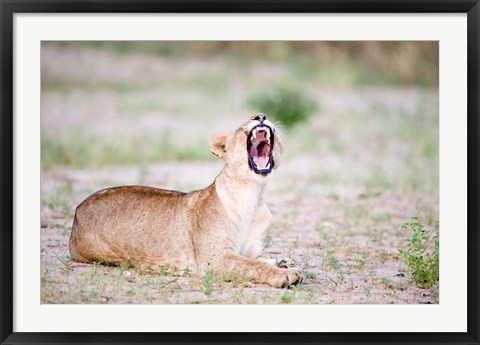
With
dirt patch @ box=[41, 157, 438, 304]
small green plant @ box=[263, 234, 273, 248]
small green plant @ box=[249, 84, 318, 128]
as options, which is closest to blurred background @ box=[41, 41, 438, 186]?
small green plant @ box=[249, 84, 318, 128]

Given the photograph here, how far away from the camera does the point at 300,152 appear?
1430 cm

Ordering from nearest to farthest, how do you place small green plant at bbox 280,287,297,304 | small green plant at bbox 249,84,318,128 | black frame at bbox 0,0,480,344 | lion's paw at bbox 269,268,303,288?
black frame at bbox 0,0,480,344
small green plant at bbox 280,287,297,304
lion's paw at bbox 269,268,303,288
small green plant at bbox 249,84,318,128

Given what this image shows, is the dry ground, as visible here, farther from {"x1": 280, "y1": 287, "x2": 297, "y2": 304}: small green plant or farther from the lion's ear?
the lion's ear

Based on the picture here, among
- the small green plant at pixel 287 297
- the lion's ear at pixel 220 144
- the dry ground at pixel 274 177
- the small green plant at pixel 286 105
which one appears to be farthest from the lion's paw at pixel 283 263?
the small green plant at pixel 286 105

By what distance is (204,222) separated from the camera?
7738 mm

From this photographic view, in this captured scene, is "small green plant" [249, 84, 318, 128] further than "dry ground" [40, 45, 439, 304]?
Yes

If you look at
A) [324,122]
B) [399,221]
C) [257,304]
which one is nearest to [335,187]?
[399,221]

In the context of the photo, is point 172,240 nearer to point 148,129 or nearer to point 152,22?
point 152,22

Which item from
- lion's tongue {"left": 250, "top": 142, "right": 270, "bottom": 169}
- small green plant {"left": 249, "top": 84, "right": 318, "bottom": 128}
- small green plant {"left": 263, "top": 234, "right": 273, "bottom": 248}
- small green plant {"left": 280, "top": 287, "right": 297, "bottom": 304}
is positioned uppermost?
small green plant {"left": 249, "top": 84, "right": 318, "bottom": 128}

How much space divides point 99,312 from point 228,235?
4.07 feet

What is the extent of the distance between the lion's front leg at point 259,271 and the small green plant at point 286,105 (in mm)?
Answer: 7734

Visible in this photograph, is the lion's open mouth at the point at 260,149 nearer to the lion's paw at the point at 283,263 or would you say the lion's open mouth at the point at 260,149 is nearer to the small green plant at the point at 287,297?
the lion's paw at the point at 283,263

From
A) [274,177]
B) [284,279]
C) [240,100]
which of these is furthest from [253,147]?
[240,100]

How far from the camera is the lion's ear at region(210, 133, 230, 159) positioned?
25.6 feet
